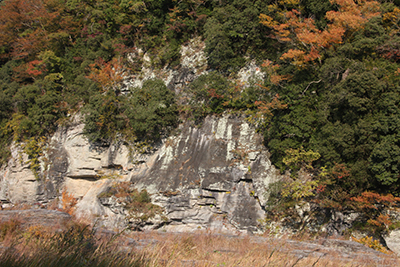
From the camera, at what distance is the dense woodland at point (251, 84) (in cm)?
1027

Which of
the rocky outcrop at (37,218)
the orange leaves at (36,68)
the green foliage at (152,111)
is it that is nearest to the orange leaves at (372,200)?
the rocky outcrop at (37,218)

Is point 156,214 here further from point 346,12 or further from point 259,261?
point 346,12

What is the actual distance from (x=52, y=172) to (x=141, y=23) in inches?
560

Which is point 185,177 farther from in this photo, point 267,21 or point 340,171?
point 267,21

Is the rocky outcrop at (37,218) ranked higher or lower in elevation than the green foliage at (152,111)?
lower

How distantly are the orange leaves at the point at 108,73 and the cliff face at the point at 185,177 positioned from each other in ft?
15.4

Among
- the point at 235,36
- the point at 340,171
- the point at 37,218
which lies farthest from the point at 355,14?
the point at 37,218

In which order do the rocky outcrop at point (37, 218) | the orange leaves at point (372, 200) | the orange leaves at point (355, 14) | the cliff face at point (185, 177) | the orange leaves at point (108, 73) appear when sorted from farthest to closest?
the orange leaves at point (108, 73) → the cliff face at point (185, 177) → the orange leaves at point (355, 14) → the orange leaves at point (372, 200) → the rocky outcrop at point (37, 218)

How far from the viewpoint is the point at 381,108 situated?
9969mm

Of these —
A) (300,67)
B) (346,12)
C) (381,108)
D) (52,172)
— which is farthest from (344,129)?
(52,172)

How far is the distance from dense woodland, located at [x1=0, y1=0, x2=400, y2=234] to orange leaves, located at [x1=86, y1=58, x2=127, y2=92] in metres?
0.12

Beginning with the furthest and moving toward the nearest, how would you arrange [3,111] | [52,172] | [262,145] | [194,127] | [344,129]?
[3,111], [52,172], [194,127], [262,145], [344,129]

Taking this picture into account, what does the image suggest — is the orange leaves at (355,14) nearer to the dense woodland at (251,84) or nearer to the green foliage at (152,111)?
the dense woodland at (251,84)

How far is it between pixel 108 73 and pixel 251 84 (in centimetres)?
1218
